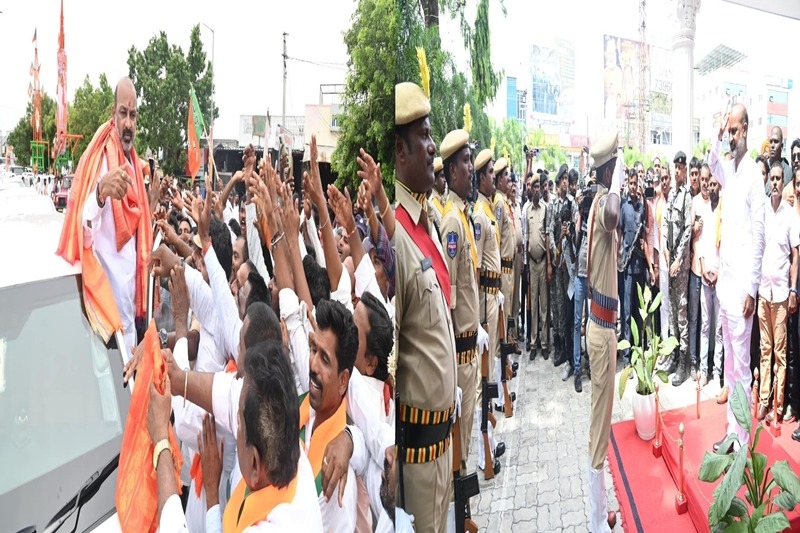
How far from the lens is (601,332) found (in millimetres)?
1701

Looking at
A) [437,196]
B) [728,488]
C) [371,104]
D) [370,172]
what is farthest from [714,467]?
[371,104]

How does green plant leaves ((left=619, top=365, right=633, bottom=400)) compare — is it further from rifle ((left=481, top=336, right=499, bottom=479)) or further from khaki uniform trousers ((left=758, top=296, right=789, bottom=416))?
khaki uniform trousers ((left=758, top=296, right=789, bottom=416))

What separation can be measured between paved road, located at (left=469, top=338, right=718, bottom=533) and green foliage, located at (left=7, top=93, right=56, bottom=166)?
128 cm

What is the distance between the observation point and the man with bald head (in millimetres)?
1755

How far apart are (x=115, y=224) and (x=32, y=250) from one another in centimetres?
15

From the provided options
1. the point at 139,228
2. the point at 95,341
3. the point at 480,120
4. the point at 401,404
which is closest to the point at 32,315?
the point at 95,341

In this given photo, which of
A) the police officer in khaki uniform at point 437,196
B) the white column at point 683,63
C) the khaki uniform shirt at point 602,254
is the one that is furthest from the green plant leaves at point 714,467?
the police officer in khaki uniform at point 437,196

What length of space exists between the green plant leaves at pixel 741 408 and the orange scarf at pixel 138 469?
1.61 meters

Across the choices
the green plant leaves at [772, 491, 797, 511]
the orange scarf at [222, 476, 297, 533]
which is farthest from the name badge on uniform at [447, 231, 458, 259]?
the green plant leaves at [772, 491, 797, 511]

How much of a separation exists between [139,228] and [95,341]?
0.72 feet

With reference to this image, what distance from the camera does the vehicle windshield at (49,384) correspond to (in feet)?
3.40

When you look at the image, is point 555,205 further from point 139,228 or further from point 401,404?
point 139,228

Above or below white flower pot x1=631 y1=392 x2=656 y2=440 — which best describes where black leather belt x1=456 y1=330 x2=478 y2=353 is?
above

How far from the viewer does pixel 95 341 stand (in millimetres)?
1091
